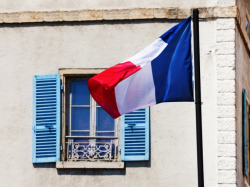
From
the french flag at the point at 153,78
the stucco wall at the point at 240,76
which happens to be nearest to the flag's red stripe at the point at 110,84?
the french flag at the point at 153,78

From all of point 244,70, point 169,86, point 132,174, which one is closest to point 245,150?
point 244,70

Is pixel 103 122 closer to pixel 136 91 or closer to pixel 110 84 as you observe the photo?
pixel 110 84

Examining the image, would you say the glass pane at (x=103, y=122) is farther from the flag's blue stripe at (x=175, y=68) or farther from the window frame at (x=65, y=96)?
the flag's blue stripe at (x=175, y=68)

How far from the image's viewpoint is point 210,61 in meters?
9.04

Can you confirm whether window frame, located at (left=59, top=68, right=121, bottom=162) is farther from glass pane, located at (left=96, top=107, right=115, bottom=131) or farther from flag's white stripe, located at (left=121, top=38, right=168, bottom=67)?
flag's white stripe, located at (left=121, top=38, right=168, bottom=67)

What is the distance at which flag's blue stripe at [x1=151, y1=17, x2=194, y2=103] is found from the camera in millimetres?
6332

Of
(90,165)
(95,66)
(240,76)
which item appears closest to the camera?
(90,165)

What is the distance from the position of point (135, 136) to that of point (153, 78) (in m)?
2.61

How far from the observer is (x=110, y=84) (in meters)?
6.72

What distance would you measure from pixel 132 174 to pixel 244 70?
3392 millimetres

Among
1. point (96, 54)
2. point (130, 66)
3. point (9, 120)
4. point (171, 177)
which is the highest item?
point (96, 54)

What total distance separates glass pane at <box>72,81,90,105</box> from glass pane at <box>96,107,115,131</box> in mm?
298

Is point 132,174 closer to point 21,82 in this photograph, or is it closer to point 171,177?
point 171,177

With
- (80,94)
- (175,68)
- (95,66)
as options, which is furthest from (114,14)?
(175,68)
